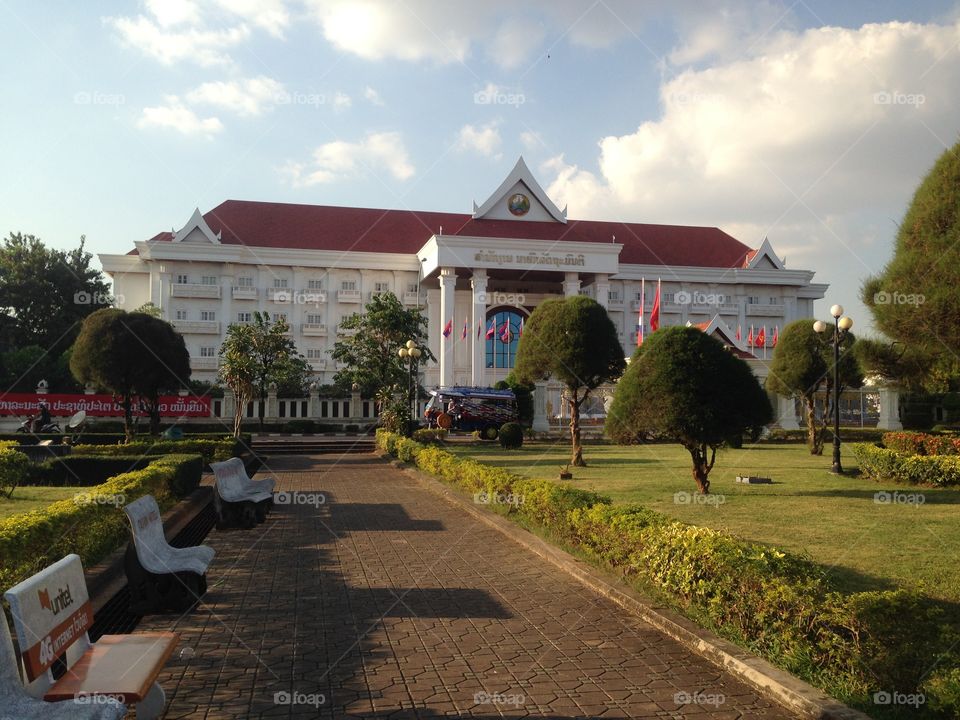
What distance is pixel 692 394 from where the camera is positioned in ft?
42.4

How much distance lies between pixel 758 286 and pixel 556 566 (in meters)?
52.8

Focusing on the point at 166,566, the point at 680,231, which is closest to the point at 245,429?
the point at 166,566

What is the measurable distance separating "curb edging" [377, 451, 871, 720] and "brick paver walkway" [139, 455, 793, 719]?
0.08 meters

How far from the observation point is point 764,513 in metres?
11.6

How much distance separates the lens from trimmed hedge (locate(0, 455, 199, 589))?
637 centimetres

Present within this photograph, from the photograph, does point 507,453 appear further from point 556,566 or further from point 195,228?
point 195,228

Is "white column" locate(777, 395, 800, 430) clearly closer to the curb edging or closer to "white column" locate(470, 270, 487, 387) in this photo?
"white column" locate(470, 270, 487, 387)

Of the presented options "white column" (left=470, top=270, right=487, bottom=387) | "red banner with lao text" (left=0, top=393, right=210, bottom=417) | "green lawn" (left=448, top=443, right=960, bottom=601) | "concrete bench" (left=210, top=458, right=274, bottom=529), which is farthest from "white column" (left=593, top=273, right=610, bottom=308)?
"concrete bench" (left=210, top=458, right=274, bottom=529)

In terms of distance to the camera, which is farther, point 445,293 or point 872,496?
point 445,293

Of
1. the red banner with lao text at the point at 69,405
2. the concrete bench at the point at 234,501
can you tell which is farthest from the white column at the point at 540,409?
the concrete bench at the point at 234,501

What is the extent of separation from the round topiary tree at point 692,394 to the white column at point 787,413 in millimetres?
23642

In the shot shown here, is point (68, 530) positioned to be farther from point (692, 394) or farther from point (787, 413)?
point (787, 413)

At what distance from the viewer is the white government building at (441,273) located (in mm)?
46406

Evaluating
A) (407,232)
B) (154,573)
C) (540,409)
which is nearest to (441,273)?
(407,232)
